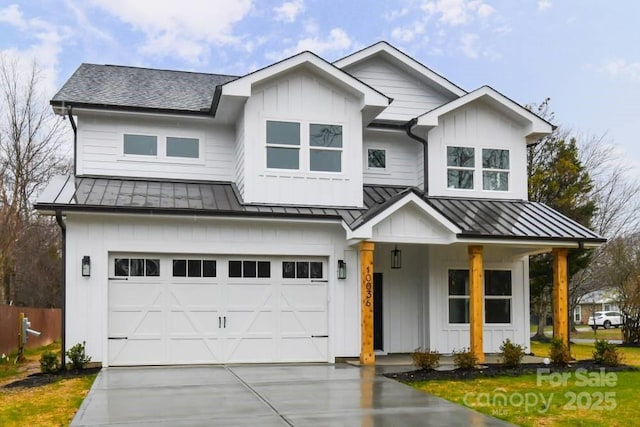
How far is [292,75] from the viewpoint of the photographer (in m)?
15.4

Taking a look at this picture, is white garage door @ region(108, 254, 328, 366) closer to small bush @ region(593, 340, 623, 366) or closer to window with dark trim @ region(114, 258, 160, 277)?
window with dark trim @ region(114, 258, 160, 277)

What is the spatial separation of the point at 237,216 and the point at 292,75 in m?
3.66

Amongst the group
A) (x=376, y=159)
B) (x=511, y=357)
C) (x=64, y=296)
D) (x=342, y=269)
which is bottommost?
(x=511, y=357)

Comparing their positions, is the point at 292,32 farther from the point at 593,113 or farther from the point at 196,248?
the point at 593,113

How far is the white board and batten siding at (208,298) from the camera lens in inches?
539

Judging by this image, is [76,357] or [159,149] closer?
[76,357]

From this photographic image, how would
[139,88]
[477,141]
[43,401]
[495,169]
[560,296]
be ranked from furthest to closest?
1. [495,169]
2. [477,141]
3. [139,88]
4. [560,296]
5. [43,401]

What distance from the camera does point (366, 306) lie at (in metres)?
14.3

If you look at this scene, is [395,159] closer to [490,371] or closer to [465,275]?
[465,275]

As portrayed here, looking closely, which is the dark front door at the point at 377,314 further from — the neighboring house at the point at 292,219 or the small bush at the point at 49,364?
the small bush at the point at 49,364

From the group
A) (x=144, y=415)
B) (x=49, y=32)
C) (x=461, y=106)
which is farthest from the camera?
(x=49, y=32)

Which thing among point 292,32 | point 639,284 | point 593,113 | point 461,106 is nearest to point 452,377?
point 461,106

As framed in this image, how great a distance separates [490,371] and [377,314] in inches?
166

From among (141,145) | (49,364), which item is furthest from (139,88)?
(49,364)
